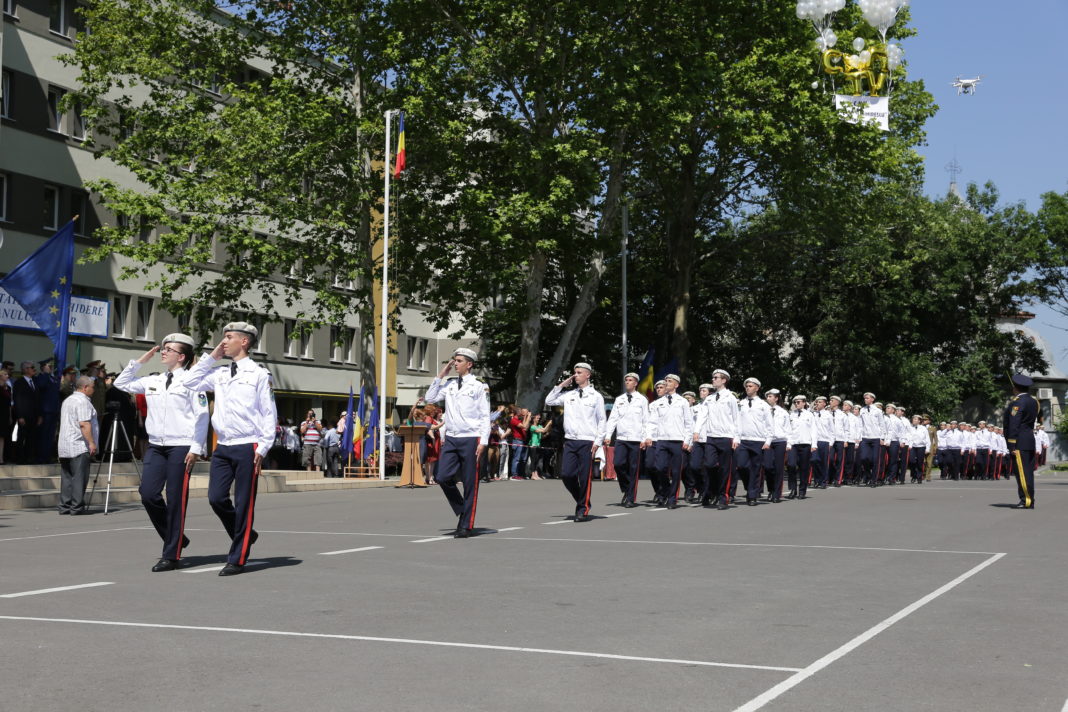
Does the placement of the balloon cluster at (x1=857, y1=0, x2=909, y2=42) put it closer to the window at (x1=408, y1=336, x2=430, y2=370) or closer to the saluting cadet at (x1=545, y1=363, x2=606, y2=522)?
the saluting cadet at (x1=545, y1=363, x2=606, y2=522)

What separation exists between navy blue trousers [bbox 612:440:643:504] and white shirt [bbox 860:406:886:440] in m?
14.3

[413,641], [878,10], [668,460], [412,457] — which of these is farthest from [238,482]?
[878,10]

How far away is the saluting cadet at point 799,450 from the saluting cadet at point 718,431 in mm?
3966

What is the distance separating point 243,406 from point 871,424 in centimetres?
2550

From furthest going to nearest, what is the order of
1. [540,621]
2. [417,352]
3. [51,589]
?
[417,352] → [51,589] → [540,621]

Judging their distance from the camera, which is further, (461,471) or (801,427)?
(801,427)

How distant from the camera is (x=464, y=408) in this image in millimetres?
14859

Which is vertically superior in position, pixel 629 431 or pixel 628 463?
pixel 629 431

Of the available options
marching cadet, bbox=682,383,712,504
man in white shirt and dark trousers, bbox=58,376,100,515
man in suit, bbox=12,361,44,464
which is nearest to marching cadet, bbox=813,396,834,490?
marching cadet, bbox=682,383,712,504

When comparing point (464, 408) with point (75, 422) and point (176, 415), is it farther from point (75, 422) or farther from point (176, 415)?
point (75, 422)

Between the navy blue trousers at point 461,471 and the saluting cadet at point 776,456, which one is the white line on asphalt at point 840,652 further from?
the saluting cadet at point 776,456

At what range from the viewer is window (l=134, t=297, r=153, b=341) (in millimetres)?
49981

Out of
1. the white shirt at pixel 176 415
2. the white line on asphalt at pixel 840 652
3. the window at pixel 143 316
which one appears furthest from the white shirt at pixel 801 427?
the window at pixel 143 316

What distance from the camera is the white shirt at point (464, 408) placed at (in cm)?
1488
